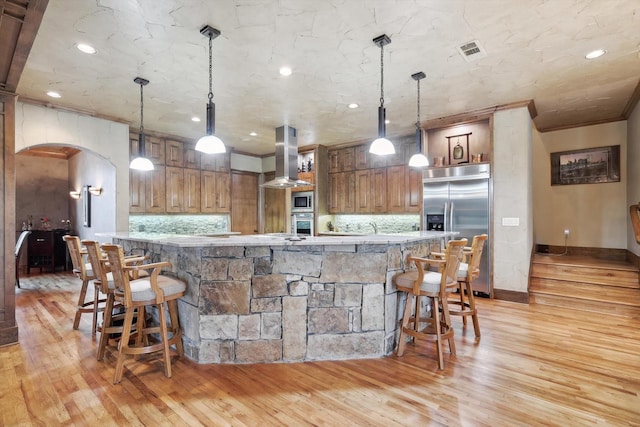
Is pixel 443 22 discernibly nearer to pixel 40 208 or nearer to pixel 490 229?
pixel 490 229

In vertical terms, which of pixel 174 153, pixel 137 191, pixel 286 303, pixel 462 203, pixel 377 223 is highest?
pixel 174 153

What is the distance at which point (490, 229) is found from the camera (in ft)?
15.7

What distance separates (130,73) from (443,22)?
328 cm

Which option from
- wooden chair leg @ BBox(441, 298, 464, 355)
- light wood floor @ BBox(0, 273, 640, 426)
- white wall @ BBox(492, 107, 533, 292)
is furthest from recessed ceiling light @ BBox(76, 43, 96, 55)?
white wall @ BBox(492, 107, 533, 292)

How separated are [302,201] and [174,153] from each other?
9.20 feet

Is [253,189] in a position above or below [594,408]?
above

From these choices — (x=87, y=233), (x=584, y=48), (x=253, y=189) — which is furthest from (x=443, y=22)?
(x=87, y=233)

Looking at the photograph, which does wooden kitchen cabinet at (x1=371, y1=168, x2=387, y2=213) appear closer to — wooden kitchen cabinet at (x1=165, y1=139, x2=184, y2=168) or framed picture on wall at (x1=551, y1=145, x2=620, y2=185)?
framed picture on wall at (x1=551, y1=145, x2=620, y2=185)

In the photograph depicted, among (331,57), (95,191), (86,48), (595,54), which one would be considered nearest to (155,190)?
(95,191)

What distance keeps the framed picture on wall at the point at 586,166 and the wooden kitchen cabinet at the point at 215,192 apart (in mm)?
6692

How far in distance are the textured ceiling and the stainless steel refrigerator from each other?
97 centimetres

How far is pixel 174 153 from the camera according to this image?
6.39m

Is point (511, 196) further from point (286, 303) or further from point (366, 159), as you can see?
point (286, 303)

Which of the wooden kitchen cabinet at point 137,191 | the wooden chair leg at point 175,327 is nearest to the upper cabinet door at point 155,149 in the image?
the wooden kitchen cabinet at point 137,191
